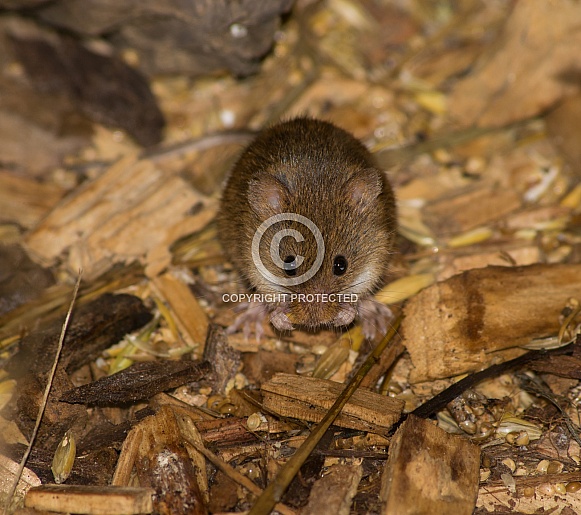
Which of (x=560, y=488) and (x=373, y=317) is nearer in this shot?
(x=560, y=488)

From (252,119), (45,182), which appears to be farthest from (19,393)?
(252,119)

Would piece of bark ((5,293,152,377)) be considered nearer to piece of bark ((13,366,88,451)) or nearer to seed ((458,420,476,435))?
piece of bark ((13,366,88,451))

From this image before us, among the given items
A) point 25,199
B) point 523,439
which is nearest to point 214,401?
point 523,439

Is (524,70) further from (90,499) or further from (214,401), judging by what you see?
(90,499)

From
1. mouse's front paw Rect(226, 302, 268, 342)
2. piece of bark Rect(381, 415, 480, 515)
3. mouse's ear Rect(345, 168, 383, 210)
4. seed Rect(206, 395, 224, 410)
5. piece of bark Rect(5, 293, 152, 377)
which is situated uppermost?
mouse's ear Rect(345, 168, 383, 210)

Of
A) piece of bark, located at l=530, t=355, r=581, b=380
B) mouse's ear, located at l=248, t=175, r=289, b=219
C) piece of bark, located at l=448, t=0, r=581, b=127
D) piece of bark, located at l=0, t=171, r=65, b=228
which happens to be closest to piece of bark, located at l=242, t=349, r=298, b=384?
mouse's ear, located at l=248, t=175, r=289, b=219

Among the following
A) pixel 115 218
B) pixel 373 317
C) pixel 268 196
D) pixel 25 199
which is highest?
pixel 25 199
